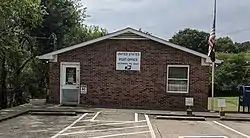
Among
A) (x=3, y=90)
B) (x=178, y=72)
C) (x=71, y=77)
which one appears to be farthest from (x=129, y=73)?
(x=3, y=90)

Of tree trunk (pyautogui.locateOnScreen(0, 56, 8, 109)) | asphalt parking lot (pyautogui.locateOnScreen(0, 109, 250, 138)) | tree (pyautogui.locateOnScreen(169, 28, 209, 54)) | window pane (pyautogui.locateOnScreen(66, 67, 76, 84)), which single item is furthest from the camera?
tree (pyautogui.locateOnScreen(169, 28, 209, 54))

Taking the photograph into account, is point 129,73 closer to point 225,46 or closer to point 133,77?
point 133,77

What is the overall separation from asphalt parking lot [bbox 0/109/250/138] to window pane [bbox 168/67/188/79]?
13.0 feet

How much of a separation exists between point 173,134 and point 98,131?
94.0 inches

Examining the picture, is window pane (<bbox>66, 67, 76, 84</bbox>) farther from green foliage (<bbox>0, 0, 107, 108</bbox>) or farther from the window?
green foliage (<bbox>0, 0, 107, 108</bbox>)

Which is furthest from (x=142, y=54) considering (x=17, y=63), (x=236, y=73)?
(x=236, y=73)

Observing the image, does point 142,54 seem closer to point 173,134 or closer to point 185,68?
point 185,68

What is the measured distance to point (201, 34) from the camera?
255ft

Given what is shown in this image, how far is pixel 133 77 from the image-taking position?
21.9 meters

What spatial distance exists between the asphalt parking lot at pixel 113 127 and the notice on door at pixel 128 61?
12.5 feet

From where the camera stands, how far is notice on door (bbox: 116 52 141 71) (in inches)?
861

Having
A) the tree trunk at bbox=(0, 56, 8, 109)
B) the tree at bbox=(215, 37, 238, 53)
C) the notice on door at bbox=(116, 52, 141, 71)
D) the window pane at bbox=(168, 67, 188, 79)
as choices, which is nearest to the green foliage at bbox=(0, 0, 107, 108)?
the tree trunk at bbox=(0, 56, 8, 109)

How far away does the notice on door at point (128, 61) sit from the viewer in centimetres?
2186

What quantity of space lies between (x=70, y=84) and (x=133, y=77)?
338 centimetres
